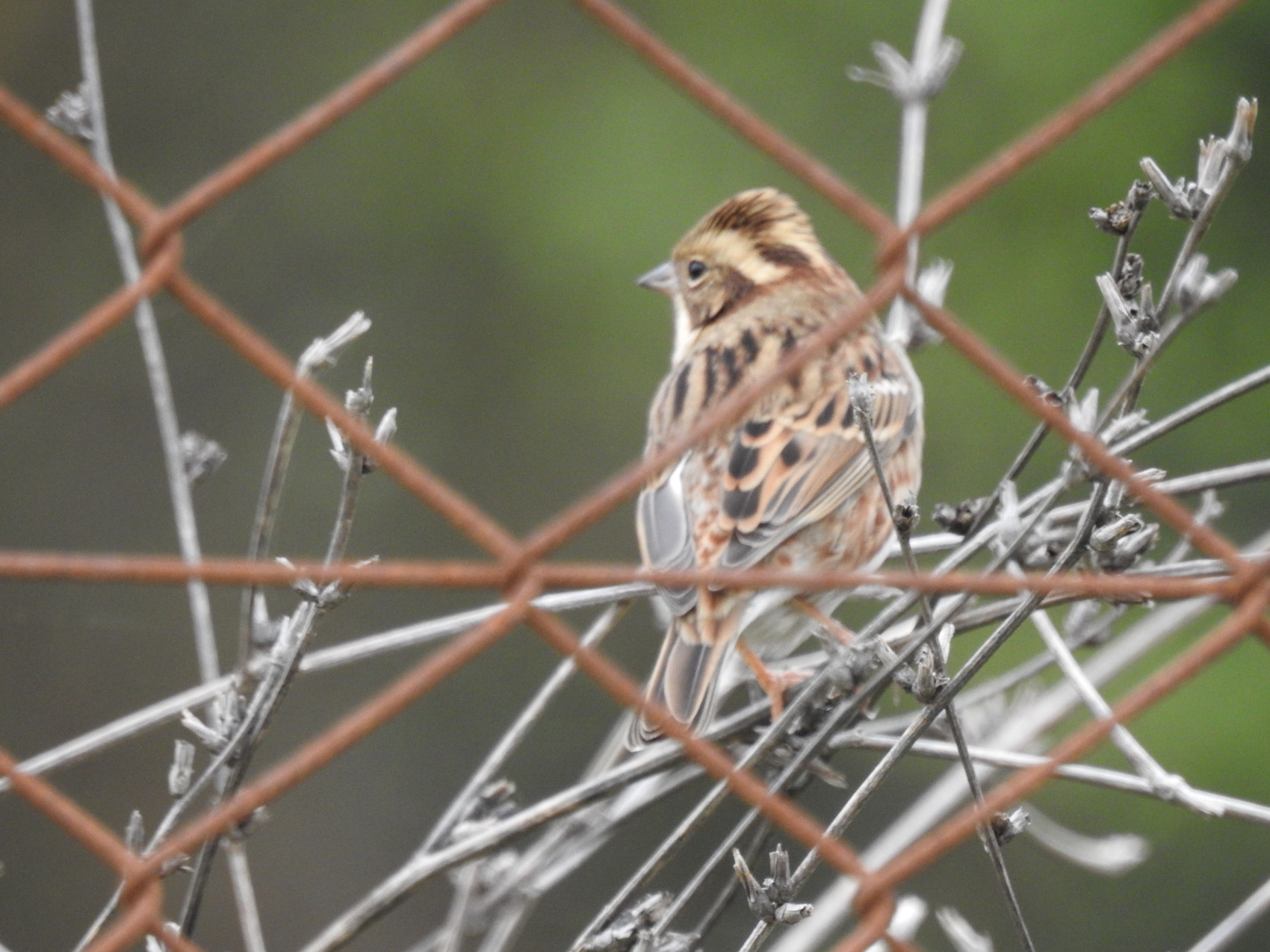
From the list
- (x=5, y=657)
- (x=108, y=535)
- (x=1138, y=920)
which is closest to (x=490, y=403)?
(x=108, y=535)

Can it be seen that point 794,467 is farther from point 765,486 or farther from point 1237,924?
point 1237,924

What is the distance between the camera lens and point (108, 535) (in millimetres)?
6125

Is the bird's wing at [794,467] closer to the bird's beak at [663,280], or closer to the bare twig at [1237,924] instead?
the bird's beak at [663,280]

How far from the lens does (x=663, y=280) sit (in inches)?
126

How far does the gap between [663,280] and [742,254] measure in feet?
0.58

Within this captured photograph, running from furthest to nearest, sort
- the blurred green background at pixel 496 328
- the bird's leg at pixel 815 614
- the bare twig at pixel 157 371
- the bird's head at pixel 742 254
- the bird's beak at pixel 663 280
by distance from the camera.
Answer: the blurred green background at pixel 496 328, the bird's beak at pixel 663 280, the bird's head at pixel 742 254, the bird's leg at pixel 815 614, the bare twig at pixel 157 371

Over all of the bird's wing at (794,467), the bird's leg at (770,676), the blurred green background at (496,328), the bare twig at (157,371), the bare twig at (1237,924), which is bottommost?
the bare twig at (157,371)

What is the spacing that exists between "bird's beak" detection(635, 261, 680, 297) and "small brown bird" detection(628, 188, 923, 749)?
0.87 ft

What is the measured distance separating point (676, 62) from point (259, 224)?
5.77 m

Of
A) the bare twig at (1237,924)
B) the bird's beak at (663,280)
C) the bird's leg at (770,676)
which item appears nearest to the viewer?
the bare twig at (1237,924)

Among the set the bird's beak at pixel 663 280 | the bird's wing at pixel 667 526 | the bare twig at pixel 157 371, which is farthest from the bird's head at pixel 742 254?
the bare twig at pixel 157 371

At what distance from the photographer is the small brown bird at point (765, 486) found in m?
2.32

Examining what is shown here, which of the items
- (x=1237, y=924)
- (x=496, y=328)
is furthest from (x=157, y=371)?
(x=496, y=328)

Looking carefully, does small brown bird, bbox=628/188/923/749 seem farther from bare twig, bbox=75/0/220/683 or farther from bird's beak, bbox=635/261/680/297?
bare twig, bbox=75/0/220/683
